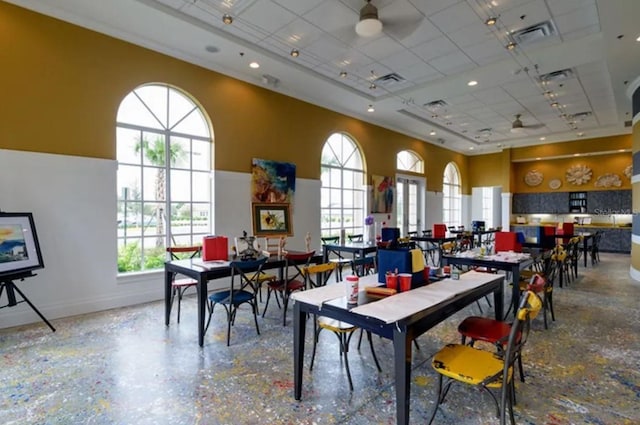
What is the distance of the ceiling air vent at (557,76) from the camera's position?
235 inches

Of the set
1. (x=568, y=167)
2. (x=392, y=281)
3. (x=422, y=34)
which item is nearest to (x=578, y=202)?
(x=568, y=167)

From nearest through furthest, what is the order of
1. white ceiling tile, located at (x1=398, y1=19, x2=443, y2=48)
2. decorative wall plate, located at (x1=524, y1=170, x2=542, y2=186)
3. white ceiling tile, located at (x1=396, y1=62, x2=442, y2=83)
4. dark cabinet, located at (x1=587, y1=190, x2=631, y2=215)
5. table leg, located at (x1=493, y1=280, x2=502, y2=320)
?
table leg, located at (x1=493, y1=280, x2=502, y2=320)
white ceiling tile, located at (x1=398, y1=19, x2=443, y2=48)
white ceiling tile, located at (x1=396, y1=62, x2=442, y2=83)
dark cabinet, located at (x1=587, y1=190, x2=631, y2=215)
decorative wall plate, located at (x1=524, y1=170, x2=542, y2=186)

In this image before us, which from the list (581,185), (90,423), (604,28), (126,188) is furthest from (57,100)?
(581,185)

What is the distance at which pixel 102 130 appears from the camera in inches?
179

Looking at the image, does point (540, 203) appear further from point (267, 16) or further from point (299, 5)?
point (267, 16)

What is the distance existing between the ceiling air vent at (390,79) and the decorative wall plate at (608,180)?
9065 millimetres

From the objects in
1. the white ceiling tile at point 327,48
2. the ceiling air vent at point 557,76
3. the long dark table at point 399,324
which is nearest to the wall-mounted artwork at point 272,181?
the white ceiling tile at point 327,48

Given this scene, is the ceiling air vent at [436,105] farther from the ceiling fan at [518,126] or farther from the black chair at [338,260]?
the black chair at [338,260]

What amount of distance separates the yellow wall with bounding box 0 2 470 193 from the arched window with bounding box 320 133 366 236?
1.55m

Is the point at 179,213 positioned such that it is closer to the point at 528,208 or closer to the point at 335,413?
the point at 335,413

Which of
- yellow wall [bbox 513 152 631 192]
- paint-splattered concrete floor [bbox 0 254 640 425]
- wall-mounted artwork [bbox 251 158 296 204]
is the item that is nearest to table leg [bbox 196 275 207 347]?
paint-splattered concrete floor [bbox 0 254 640 425]

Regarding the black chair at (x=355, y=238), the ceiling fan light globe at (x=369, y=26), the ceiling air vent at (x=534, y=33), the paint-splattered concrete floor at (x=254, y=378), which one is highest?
the ceiling air vent at (x=534, y=33)

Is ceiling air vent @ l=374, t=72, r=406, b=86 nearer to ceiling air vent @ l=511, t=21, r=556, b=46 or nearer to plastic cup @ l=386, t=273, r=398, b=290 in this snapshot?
ceiling air vent @ l=511, t=21, r=556, b=46

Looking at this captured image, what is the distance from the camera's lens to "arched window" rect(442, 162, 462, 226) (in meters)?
12.2
